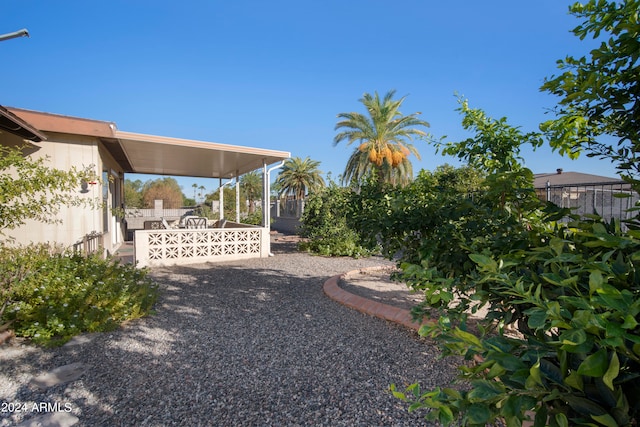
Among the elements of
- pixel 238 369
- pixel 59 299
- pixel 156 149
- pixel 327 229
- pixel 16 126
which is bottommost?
pixel 238 369

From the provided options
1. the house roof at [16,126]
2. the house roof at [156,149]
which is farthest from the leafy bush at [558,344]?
the house roof at [156,149]

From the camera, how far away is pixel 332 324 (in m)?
A: 3.97

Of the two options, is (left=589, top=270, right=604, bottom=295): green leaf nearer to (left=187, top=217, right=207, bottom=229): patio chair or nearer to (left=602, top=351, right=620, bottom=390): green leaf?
(left=602, top=351, right=620, bottom=390): green leaf

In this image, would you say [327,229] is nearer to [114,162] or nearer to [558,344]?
[114,162]

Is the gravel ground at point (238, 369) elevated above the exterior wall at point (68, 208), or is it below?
below

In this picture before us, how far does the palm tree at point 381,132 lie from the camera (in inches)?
665

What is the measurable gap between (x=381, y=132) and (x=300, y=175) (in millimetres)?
10696

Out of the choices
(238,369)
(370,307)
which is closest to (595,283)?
(238,369)

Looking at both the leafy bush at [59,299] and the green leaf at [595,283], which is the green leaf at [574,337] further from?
the leafy bush at [59,299]

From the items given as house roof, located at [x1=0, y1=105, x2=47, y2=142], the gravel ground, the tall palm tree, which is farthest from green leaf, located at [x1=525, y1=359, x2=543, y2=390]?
the tall palm tree

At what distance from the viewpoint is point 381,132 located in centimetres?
1709

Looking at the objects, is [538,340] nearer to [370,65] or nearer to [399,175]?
[370,65]

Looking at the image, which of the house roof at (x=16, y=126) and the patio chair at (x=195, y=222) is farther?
the patio chair at (x=195, y=222)

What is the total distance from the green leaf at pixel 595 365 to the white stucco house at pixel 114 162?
5.74 meters
